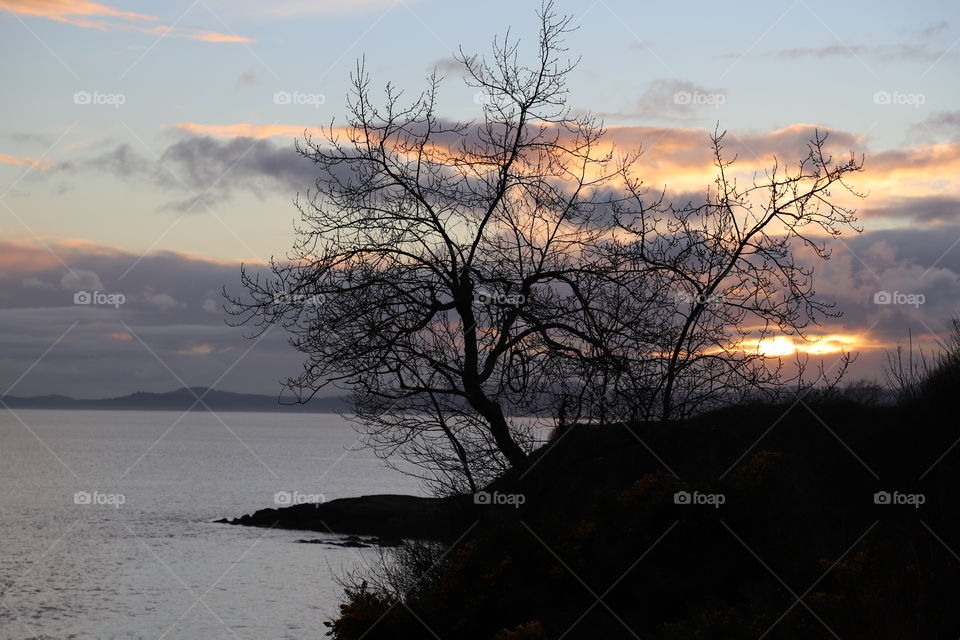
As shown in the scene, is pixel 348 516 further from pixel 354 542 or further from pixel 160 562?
pixel 160 562

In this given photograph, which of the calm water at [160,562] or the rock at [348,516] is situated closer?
the calm water at [160,562]

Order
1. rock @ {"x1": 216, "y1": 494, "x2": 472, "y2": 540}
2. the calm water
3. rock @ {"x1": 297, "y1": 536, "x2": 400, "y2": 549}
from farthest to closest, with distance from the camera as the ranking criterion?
rock @ {"x1": 216, "y1": 494, "x2": 472, "y2": 540}, rock @ {"x1": 297, "y1": 536, "x2": 400, "y2": 549}, the calm water

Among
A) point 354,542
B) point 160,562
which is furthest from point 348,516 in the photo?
point 160,562

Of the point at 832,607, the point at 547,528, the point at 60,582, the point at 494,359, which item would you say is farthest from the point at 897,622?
the point at 60,582

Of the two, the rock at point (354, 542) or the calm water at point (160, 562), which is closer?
the calm water at point (160, 562)

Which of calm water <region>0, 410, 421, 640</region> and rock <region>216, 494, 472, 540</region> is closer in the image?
calm water <region>0, 410, 421, 640</region>

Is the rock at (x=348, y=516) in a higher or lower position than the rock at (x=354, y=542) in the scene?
higher

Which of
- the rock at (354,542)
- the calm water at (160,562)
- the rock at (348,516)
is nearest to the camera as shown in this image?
the calm water at (160,562)

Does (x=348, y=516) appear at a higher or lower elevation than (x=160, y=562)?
higher

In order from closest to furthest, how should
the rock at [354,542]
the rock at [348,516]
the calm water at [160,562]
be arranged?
1. the calm water at [160,562]
2. the rock at [354,542]
3. the rock at [348,516]

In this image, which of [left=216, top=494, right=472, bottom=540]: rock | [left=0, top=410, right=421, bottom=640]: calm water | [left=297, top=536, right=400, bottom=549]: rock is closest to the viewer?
[left=0, top=410, right=421, bottom=640]: calm water

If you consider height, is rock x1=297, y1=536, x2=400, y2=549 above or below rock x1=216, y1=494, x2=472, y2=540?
below

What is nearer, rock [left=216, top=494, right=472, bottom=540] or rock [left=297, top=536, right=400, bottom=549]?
rock [left=297, top=536, right=400, bottom=549]

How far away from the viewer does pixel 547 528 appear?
13906 millimetres
